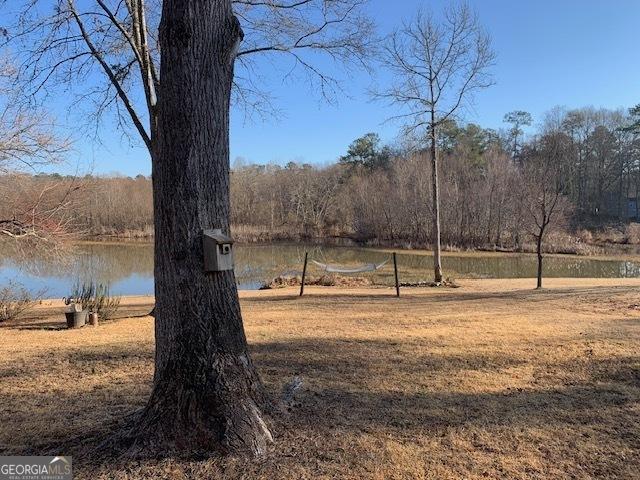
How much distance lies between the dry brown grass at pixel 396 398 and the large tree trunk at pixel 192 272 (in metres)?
0.24

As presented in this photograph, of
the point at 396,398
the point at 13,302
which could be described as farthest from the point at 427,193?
the point at 396,398

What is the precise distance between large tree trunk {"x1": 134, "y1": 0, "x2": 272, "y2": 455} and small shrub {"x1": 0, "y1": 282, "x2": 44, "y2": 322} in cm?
865

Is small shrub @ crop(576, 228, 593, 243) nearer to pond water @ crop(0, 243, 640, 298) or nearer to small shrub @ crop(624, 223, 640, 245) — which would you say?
small shrub @ crop(624, 223, 640, 245)

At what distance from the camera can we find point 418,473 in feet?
8.33

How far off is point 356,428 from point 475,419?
867 millimetres

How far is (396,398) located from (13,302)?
9.65 metres

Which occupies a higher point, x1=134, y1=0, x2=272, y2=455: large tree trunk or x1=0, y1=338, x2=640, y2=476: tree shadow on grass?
x1=134, y1=0, x2=272, y2=455: large tree trunk

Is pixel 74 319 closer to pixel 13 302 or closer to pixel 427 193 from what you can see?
pixel 13 302

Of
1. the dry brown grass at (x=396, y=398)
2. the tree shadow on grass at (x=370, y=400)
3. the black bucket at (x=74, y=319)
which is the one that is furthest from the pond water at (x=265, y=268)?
the tree shadow on grass at (x=370, y=400)

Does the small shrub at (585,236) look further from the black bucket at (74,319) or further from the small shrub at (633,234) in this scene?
the black bucket at (74,319)

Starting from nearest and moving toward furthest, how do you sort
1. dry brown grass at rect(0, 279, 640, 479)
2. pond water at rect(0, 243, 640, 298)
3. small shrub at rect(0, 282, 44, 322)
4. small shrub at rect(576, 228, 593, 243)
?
dry brown grass at rect(0, 279, 640, 479) → small shrub at rect(0, 282, 44, 322) → pond water at rect(0, 243, 640, 298) → small shrub at rect(576, 228, 593, 243)

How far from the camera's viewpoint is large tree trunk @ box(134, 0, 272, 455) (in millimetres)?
2643

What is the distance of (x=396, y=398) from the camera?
12.1 feet

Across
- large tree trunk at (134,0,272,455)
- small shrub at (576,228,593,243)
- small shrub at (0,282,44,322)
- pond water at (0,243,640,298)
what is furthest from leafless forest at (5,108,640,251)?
large tree trunk at (134,0,272,455)
